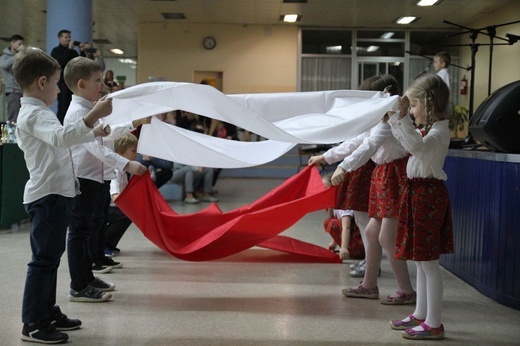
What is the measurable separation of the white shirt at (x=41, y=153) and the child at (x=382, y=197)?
149 cm

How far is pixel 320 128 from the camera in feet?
11.3

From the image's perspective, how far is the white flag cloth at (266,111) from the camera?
3256 mm

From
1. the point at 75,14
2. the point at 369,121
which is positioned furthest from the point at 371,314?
the point at 75,14

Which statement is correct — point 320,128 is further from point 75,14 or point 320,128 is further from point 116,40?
point 116,40

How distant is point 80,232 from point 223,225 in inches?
46.1

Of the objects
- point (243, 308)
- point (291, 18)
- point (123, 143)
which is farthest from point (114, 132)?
point (291, 18)

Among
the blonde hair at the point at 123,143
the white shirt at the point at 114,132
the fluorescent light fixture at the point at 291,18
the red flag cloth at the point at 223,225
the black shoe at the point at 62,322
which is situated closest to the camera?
the black shoe at the point at 62,322

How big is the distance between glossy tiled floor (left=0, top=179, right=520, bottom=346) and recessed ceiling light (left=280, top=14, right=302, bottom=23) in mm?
11615

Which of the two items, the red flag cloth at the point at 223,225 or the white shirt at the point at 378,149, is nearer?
the white shirt at the point at 378,149

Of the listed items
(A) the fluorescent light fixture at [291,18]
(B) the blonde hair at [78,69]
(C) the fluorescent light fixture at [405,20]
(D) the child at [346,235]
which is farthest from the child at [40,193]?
(C) the fluorescent light fixture at [405,20]

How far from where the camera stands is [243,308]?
3324 millimetres

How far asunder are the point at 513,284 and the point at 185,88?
2092 mm

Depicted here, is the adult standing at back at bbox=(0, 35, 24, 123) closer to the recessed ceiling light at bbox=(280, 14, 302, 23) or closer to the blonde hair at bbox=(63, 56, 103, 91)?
the blonde hair at bbox=(63, 56, 103, 91)

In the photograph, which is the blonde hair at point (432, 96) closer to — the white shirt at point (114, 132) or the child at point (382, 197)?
the child at point (382, 197)
